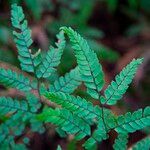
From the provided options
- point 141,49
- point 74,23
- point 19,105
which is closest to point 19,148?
point 19,105

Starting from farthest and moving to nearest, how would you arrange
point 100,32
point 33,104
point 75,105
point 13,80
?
point 100,32 < point 33,104 < point 13,80 < point 75,105

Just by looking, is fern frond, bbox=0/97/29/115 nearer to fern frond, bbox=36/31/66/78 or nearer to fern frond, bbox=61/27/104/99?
fern frond, bbox=36/31/66/78

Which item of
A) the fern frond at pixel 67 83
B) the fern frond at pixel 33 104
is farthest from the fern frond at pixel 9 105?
the fern frond at pixel 67 83

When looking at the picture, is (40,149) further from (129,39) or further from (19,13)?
(129,39)

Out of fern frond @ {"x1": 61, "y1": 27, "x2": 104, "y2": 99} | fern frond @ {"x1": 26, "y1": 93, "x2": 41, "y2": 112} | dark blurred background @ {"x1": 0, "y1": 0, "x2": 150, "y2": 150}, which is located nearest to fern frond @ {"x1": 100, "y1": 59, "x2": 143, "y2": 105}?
fern frond @ {"x1": 61, "y1": 27, "x2": 104, "y2": 99}

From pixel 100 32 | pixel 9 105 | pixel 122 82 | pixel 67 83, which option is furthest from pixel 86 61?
pixel 100 32

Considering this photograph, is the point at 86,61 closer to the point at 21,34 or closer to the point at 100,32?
the point at 21,34
